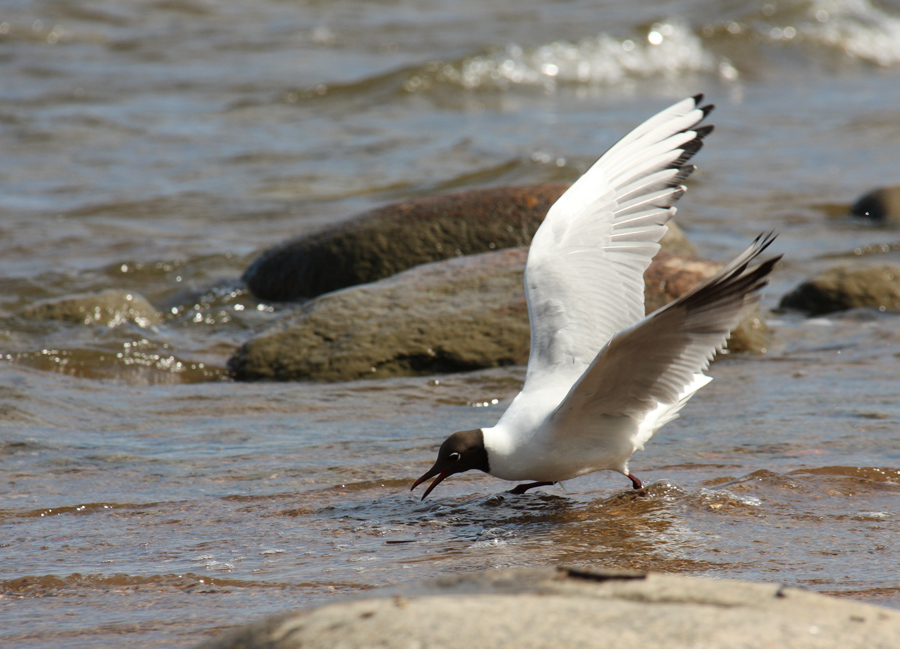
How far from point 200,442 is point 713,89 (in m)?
14.7

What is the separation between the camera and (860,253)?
953cm

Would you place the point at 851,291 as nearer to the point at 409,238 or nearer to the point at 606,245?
the point at 409,238

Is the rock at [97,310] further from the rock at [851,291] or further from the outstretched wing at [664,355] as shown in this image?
the rock at [851,291]

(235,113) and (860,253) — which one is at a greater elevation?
(235,113)

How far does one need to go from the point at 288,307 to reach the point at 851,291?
4128 mm

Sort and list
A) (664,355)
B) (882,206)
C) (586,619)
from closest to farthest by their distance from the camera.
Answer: (586,619) < (664,355) < (882,206)

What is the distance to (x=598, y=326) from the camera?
5.04 meters

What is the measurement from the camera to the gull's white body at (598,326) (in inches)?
168

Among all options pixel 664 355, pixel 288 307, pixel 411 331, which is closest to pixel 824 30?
pixel 288 307

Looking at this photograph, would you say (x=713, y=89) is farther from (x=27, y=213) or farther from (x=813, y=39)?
(x=27, y=213)

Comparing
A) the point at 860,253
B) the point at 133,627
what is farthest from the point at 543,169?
the point at 133,627

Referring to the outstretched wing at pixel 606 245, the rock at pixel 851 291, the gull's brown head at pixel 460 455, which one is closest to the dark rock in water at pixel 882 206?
the rock at pixel 851 291

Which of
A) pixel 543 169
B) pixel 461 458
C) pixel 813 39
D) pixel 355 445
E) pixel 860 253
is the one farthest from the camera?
pixel 813 39

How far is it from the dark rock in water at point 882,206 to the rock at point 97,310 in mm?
6767
